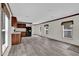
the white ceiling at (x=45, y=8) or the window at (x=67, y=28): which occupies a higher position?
the white ceiling at (x=45, y=8)

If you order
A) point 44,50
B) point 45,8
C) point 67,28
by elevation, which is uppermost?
point 45,8

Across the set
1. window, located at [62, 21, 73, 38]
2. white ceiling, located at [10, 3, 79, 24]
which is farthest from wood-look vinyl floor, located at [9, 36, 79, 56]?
white ceiling, located at [10, 3, 79, 24]

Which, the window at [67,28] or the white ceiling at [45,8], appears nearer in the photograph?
the white ceiling at [45,8]

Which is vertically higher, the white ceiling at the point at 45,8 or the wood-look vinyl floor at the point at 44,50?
the white ceiling at the point at 45,8

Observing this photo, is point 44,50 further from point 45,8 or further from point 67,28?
point 67,28

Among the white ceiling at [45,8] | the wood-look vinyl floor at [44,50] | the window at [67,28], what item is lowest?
the wood-look vinyl floor at [44,50]

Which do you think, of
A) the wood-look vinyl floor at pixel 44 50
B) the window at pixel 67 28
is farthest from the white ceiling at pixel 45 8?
the wood-look vinyl floor at pixel 44 50

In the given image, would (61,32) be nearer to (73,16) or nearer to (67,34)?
(67,34)

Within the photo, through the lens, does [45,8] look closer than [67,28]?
Yes

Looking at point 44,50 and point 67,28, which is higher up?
point 67,28

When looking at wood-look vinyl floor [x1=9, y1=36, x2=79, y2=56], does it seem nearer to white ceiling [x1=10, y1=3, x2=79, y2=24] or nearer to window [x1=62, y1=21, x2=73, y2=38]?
window [x1=62, y1=21, x2=73, y2=38]

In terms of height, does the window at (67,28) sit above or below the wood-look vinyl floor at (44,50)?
above

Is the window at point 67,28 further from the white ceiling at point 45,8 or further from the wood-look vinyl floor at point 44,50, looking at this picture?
the wood-look vinyl floor at point 44,50

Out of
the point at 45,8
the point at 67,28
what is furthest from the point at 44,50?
the point at 67,28
